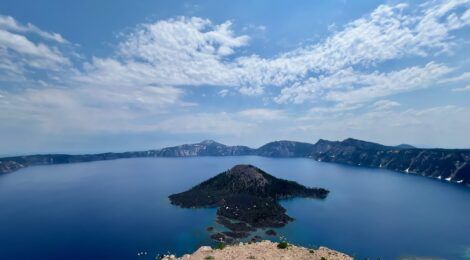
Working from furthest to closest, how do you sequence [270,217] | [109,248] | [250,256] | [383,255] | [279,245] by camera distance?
[270,217], [109,248], [383,255], [279,245], [250,256]

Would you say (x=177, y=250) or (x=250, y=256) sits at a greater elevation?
(x=250, y=256)

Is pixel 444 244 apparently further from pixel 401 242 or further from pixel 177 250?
pixel 177 250

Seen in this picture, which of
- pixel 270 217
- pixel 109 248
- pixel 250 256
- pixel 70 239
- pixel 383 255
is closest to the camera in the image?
pixel 250 256

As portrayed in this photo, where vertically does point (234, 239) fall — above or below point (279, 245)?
below

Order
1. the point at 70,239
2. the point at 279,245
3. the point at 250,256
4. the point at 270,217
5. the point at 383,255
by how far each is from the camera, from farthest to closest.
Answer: the point at 270,217 < the point at 70,239 < the point at 383,255 < the point at 279,245 < the point at 250,256

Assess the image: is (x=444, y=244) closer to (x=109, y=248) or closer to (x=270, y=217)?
(x=270, y=217)

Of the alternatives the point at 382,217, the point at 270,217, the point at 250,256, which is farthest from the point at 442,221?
the point at 250,256

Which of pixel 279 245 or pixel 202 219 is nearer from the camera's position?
pixel 279 245

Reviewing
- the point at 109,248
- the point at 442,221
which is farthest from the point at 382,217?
the point at 109,248

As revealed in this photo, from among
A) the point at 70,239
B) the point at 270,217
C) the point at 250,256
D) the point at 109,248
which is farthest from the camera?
the point at 270,217
